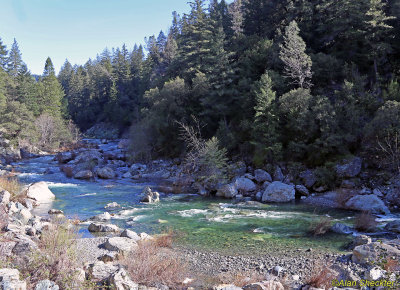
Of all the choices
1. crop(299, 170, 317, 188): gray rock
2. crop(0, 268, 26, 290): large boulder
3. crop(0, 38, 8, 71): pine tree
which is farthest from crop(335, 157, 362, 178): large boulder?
crop(0, 38, 8, 71): pine tree

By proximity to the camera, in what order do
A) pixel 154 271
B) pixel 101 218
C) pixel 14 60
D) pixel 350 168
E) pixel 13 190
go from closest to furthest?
pixel 154 271, pixel 101 218, pixel 13 190, pixel 350 168, pixel 14 60

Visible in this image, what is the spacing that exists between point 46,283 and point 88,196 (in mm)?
15982

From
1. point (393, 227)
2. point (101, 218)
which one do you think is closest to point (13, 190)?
point (101, 218)

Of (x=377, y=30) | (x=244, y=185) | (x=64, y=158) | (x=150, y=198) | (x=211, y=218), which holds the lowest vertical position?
(x=211, y=218)

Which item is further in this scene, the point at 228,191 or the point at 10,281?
the point at 228,191

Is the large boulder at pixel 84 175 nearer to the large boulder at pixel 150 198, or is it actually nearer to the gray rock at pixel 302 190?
the large boulder at pixel 150 198

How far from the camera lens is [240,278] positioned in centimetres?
841

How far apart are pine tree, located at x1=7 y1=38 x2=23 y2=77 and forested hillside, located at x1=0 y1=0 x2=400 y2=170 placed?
846 inches

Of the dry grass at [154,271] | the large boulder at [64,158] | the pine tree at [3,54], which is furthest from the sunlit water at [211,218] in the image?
the pine tree at [3,54]

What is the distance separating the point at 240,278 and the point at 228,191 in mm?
13037

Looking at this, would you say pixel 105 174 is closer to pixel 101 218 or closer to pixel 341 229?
pixel 101 218

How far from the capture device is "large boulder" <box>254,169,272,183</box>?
23.0 m

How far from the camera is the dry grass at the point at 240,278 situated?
26.4 ft

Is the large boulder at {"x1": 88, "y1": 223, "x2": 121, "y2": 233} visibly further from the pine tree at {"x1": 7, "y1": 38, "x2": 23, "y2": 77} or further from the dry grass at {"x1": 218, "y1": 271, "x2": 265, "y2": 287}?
the pine tree at {"x1": 7, "y1": 38, "x2": 23, "y2": 77}
